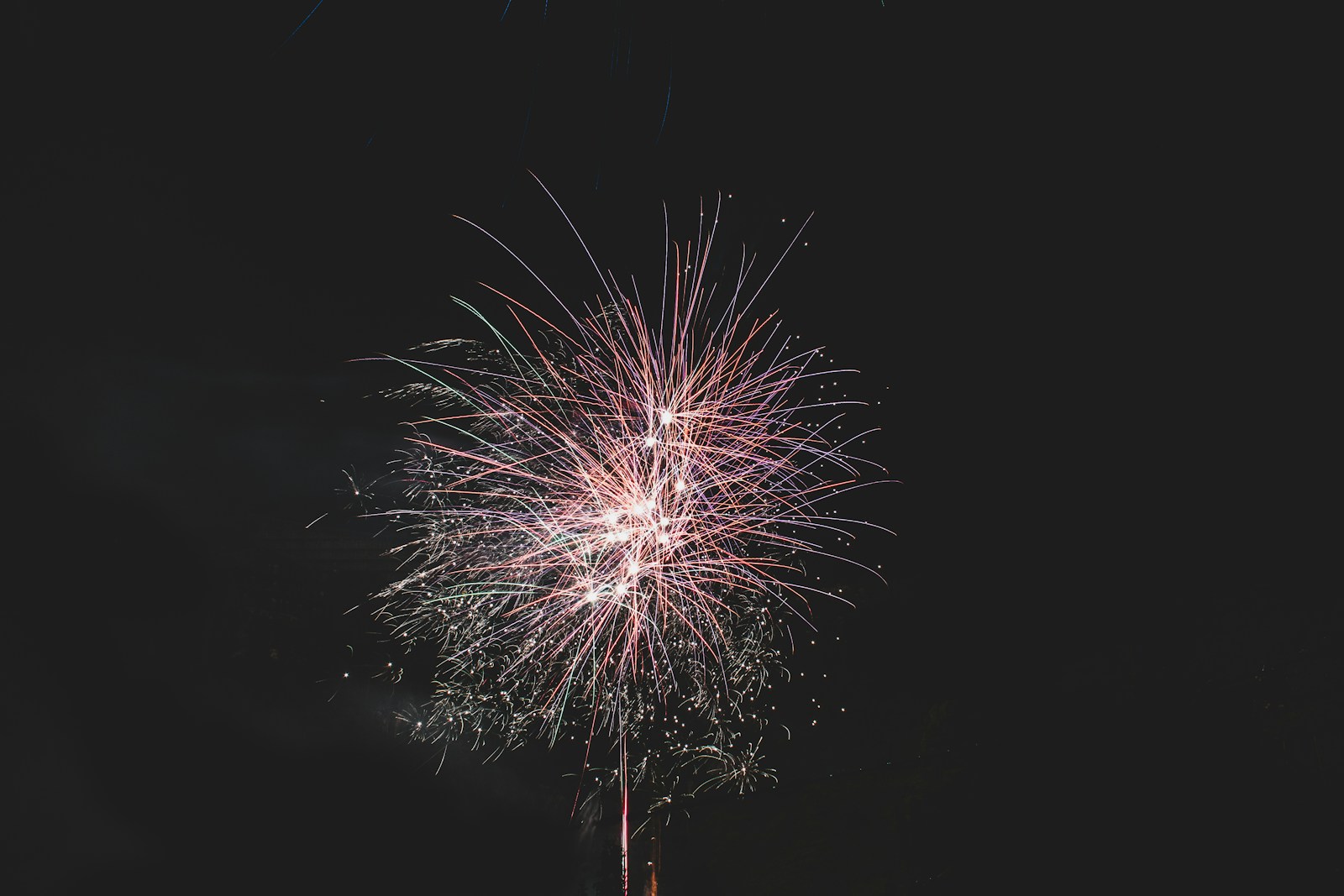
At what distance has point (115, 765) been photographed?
4801 millimetres

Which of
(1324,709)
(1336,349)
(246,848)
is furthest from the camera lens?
(246,848)

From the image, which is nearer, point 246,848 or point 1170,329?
point 1170,329

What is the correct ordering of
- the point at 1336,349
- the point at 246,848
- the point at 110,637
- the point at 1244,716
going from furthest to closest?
the point at 246,848, the point at 110,637, the point at 1336,349, the point at 1244,716

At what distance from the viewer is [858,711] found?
6.39 metres

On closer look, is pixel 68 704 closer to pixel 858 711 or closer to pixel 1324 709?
pixel 858 711

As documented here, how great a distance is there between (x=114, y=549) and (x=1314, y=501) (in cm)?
799

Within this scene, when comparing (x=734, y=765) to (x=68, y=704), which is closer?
(x=68, y=704)

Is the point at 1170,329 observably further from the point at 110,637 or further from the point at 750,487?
the point at 110,637

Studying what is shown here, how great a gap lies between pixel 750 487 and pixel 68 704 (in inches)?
187

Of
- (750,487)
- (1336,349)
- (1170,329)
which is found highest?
(1170,329)

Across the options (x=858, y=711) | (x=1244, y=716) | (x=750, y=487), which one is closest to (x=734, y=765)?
(x=858, y=711)

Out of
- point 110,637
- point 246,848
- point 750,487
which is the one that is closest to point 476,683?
point 246,848

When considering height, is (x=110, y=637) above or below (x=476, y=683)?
below

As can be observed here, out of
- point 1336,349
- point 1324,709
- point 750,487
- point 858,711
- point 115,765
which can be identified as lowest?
point 1324,709
